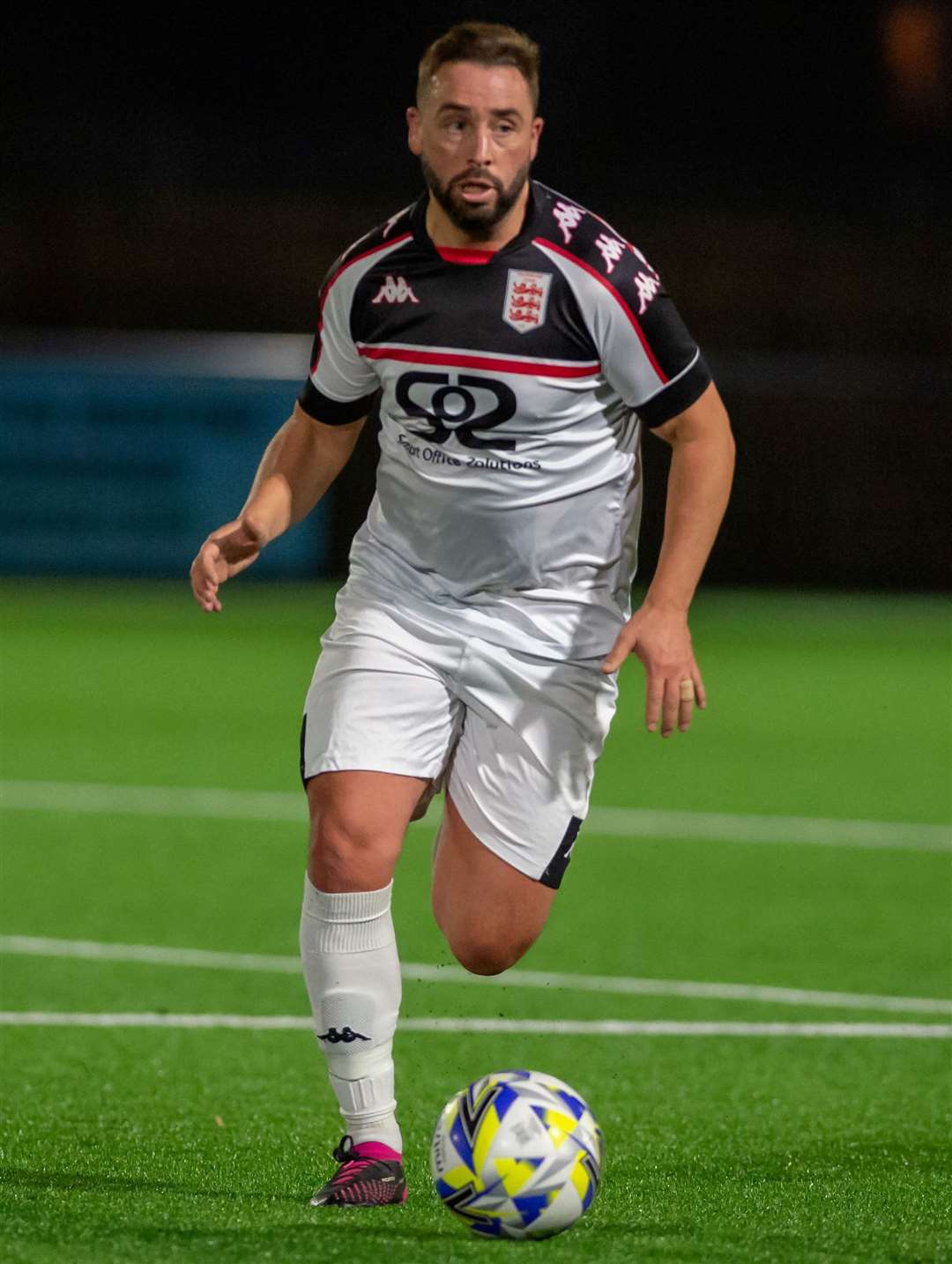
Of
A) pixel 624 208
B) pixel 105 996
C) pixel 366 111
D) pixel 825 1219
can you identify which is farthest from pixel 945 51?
pixel 825 1219

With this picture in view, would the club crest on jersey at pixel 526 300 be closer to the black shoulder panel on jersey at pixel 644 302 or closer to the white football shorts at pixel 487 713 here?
the black shoulder panel on jersey at pixel 644 302

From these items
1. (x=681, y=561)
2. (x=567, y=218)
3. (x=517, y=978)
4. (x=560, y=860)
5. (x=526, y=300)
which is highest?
(x=567, y=218)

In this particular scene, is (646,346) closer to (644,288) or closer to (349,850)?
(644,288)

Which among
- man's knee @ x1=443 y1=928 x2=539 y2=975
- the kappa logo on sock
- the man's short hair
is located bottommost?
man's knee @ x1=443 y1=928 x2=539 y2=975

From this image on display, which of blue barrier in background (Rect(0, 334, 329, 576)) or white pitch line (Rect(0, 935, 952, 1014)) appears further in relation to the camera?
blue barrier in background (Rect(0, 334, 329, 576))

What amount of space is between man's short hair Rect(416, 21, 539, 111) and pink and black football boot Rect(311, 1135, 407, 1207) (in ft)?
6.64

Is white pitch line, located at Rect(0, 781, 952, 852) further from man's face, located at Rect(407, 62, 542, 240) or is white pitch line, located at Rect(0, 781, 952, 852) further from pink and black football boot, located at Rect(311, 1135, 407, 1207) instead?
man's face, located at Rect(407, 62, 542, 240)

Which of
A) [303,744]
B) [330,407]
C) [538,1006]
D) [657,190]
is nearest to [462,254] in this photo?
[330,407]

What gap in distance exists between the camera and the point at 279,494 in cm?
465

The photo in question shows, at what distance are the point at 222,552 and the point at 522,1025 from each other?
2144 mm

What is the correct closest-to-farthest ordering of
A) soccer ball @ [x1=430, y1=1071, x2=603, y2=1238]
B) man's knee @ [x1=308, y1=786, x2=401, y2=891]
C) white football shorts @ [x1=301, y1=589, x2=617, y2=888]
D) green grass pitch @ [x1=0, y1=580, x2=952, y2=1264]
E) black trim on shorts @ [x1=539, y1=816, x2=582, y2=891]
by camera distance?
soccer ball @ [x1=430, y1=1071, x2=603, y2=1238] → green grass pitch @ [x1=0, y1=580, x2=952, y2=1264] → man's knee @ [x1=308, y1=786, x2=401, y2=891] → white football shorts @ [x1=301, y1=589, x2=617, y2=888] → black trim on shorts @ [x1=539, y1=816, x2=582, y2=891]

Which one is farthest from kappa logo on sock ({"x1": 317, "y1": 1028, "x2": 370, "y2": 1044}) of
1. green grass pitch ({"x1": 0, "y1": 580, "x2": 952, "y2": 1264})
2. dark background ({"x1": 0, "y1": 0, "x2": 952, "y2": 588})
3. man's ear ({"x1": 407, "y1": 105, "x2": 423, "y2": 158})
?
dark background ({"x1": 0, "y1": 0, "x2": 952, "y2": 588})

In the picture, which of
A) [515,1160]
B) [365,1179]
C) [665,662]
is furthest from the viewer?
[665,662]

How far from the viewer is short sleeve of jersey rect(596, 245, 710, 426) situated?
432 cm
